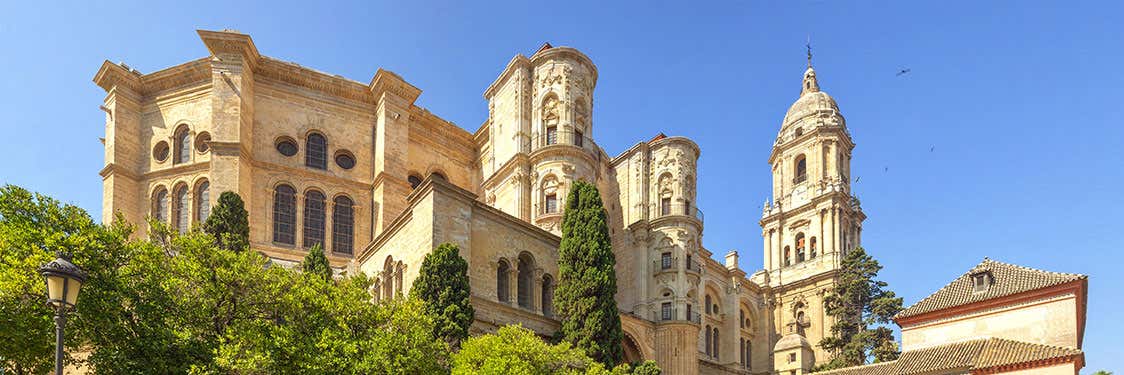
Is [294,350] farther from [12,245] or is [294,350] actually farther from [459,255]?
[459,255]

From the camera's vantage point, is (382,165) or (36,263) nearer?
(36,263)

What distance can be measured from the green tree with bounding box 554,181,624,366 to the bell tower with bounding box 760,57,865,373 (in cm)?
2824

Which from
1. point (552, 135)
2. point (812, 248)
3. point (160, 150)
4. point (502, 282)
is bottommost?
point (502, 282)

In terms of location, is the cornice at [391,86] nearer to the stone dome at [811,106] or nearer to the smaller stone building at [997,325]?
the smaller stone building at [997,325]

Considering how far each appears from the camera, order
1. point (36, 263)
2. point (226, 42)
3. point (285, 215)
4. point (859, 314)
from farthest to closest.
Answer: point (859, 314) → point (285, 215) → point (226, 42) → point (36, 263)

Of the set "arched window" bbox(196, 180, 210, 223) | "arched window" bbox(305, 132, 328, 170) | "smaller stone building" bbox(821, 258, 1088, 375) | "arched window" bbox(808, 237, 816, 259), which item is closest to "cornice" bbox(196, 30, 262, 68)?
"arched window" bbox(305, 132, 328, 170)

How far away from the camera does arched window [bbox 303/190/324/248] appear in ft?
128

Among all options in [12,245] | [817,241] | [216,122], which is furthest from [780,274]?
[12,245]

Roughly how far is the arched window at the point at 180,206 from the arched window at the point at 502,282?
16587 mm

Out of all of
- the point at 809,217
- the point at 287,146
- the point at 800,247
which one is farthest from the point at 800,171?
the point at 287,146

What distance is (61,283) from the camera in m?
10.2

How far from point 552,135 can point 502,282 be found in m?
11.0

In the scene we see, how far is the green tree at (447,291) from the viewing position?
2531 centimetres

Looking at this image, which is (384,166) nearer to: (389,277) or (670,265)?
(389,277)
